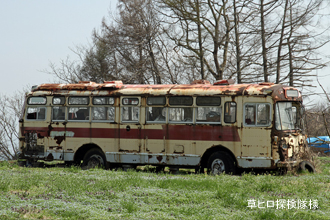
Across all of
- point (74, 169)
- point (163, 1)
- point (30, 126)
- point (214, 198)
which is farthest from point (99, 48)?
point (214, 198)

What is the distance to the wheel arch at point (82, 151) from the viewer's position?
15.8 metres

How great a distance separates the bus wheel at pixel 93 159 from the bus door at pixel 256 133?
5.24 m

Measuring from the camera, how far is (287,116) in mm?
13742

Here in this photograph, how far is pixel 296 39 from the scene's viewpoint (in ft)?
86.1

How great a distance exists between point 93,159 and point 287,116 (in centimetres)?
699

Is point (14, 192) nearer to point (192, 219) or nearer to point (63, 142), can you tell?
point (192, 219)

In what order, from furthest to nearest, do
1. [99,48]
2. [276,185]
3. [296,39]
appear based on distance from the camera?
1. [99,48]
2. [296,39]
3. [276,185]

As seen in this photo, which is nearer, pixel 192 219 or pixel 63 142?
pixel 192 219

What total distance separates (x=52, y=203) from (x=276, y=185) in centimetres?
541

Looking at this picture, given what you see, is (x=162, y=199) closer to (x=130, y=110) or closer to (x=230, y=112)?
(x=230, y=112)

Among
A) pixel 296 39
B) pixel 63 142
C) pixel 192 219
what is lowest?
pixel 192 219

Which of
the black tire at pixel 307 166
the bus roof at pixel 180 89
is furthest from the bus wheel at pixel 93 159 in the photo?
the black tire at pixel 307 166

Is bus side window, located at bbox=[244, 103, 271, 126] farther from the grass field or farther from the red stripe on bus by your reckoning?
the grass field

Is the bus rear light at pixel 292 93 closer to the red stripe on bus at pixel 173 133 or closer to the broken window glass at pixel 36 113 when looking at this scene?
the red stripe on bus at pixel 173 133
